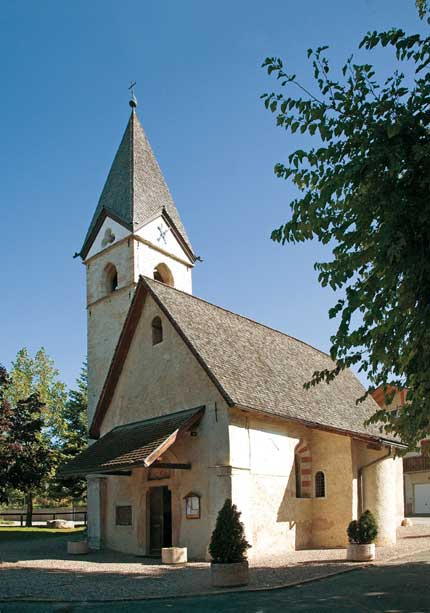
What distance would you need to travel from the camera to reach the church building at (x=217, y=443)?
1859cm

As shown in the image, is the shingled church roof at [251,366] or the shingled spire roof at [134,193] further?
the shingled spire roof at [134,193]

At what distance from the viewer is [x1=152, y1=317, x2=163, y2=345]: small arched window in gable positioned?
2191cm

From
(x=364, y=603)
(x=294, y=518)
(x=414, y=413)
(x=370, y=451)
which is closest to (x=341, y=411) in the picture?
(x=370, y=451)

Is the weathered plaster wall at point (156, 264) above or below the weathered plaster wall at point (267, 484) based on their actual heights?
above

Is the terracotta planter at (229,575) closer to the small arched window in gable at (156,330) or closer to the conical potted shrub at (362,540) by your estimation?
the conical potted shrub at (362,540)

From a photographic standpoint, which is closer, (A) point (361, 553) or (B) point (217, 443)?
(A) point (361, 553)

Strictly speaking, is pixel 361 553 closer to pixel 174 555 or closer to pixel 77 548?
pixel 174 555

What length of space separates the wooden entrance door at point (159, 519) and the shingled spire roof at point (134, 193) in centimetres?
1366

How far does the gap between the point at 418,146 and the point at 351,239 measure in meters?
1.73

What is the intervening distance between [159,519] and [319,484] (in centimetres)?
580

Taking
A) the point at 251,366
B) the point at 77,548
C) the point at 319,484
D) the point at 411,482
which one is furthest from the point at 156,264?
the point at 411,482

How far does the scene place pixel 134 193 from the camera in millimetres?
31797

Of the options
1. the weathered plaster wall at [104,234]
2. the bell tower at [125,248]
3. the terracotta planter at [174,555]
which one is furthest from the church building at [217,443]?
the weathered plaster wall at [104,234]

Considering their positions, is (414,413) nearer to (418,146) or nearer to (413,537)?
(418,146)
